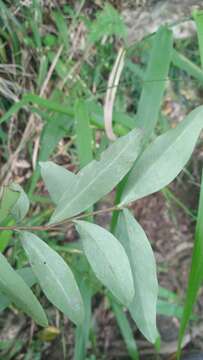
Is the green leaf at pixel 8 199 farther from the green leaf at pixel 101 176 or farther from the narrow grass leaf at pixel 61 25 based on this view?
the narrow grass leaf at pixel 61 25

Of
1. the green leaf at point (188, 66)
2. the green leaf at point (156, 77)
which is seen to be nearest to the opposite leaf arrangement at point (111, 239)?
the green leaf at point (156, 77)

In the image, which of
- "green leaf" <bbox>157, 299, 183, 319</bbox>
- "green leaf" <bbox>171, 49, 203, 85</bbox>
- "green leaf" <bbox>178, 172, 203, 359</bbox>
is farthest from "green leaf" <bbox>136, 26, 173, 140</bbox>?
"green leaf" <bbox>157, 299, 183, 319</bbox>

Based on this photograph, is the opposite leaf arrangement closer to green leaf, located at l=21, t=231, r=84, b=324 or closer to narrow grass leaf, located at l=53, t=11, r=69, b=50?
green leaf, located at l=21, t=231, r=84, b=324

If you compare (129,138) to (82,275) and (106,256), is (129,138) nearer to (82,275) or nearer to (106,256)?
(106,256)

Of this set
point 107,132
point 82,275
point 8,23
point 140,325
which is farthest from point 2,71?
point 140,325

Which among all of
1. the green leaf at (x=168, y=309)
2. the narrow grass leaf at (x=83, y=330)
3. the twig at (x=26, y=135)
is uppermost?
the twig at (x=26, y=135)

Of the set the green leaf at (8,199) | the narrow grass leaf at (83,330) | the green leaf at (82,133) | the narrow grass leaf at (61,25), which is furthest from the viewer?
the narrow grass leaf at (61,25)

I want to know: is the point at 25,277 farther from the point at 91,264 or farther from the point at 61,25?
the point at 61,25
